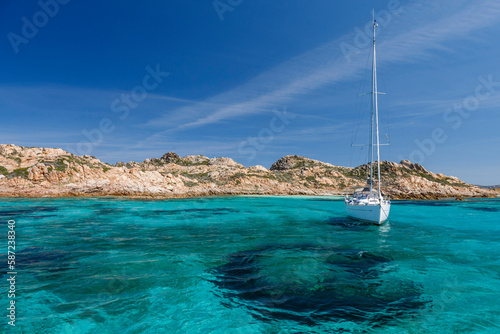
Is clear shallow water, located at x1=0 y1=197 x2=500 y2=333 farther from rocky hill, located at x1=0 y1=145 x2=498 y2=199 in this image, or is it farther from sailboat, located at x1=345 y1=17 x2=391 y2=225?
rocky hill, located at x1=0 y1=145 x2=498 y2=199

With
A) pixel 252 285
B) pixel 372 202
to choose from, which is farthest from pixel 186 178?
pixel 252 285

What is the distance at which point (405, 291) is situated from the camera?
37.0 feet

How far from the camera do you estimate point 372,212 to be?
28.5 meters

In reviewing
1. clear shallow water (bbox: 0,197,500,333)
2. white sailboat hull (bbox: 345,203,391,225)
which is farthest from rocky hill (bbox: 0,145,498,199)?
white sailboat hull (bbox: 345,203,391,225)

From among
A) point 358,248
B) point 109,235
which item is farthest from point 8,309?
point 358,248

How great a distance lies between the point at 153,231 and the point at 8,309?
16.4 meters

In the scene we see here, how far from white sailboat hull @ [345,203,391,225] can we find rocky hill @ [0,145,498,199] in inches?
2551

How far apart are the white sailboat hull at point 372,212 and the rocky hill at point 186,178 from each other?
6479cm

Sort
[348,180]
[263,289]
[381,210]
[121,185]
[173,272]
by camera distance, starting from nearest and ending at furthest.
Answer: [263,289] < [173,272] < [381,210] < [121,185] < [348,180]

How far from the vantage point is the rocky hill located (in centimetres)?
7219

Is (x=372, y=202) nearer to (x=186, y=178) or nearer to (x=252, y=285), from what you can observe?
(x=252, y=285)

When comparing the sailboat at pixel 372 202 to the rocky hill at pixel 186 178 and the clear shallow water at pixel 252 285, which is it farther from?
the rocky hill at pixel 186 178

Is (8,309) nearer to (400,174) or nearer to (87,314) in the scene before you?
(87,314)

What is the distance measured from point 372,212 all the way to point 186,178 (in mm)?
87952
